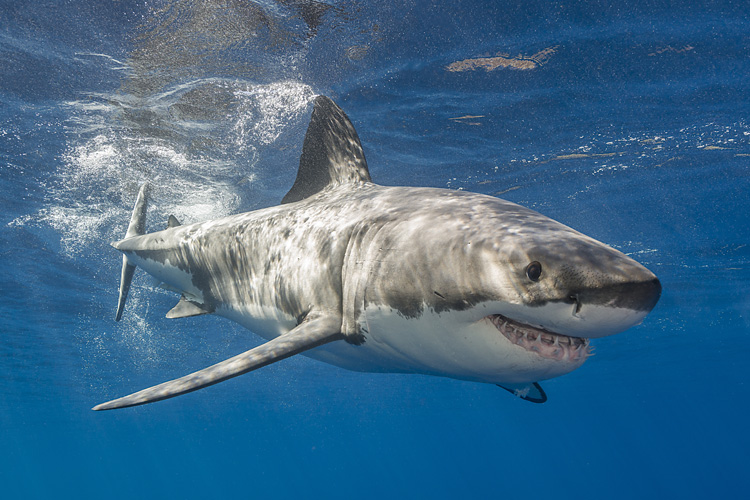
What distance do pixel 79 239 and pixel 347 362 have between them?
14.3 meters

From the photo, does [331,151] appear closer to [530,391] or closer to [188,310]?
[188,310]

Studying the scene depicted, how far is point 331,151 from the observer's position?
15.4 feet

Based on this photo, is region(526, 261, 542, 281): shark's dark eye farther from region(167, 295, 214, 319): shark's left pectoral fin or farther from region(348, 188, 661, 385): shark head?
region(167, 295, 214, 319): shark's left pectoral fin

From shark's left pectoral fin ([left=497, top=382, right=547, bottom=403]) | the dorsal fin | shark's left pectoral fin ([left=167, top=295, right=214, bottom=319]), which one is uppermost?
the dorsal fin

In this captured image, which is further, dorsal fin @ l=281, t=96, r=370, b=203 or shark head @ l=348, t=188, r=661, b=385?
dorsal fin @ l=281, t=96, r=370, b=203

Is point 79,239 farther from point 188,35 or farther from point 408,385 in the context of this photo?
point 408,385

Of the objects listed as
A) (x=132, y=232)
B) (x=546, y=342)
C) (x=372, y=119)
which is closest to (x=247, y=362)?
(x=546, y=342)

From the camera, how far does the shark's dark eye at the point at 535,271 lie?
79.7 inches

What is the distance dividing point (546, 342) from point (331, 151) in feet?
10.4

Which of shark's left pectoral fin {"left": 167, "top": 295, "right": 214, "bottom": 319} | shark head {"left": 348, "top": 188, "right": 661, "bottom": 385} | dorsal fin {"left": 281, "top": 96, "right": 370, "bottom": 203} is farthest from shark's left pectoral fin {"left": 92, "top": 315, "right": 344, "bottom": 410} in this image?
shark's left pectoral fin {"left": 167, "top": 295, "right": 214, "bottom": 319}

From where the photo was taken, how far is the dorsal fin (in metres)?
4.63

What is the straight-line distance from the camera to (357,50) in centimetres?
805

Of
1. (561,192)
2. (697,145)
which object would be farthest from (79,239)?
(697,145)

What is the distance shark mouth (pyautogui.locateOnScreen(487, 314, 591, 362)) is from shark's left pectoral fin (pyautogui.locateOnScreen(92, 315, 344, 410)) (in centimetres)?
122
